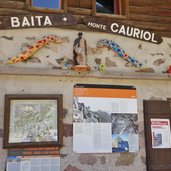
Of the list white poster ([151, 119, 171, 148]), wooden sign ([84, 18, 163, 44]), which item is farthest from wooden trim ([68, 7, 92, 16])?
white poster ([151, 119, 171, 148])

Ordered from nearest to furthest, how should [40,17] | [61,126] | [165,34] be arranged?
[61,126] < [40,17] < [165,34]

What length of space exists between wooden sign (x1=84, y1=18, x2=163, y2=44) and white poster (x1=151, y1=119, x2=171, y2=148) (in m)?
1.80

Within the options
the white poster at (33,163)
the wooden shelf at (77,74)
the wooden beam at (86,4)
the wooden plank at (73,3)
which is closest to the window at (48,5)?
the wooden plank at (73,3)

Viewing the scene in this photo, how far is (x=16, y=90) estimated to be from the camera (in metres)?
5.78

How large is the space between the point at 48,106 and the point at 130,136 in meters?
1.75

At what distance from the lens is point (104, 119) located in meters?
6.04

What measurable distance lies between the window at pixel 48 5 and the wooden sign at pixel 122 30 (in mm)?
588

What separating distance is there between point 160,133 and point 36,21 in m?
3.40

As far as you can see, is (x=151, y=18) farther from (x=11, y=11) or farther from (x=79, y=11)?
(x=11, y=11)

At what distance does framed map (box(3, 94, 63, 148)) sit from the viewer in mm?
5551

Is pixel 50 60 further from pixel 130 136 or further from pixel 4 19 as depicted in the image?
pixel 130 136

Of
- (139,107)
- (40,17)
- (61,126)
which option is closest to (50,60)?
(40,17)

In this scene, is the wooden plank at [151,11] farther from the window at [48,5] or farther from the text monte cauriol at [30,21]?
the text monte cauriol at [30,21]

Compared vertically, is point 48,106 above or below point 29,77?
below
